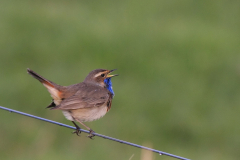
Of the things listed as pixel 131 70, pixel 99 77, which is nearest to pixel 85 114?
pixel 99 77

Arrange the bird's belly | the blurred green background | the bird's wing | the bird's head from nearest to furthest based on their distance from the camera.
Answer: the bird's wing → the bird's belly → the bird's head → the blurred green background

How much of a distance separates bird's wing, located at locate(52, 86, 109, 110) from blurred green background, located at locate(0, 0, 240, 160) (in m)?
2.41

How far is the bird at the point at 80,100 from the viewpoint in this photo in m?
10.7

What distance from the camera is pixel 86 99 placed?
11078 millimetres

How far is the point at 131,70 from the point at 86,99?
223 inches

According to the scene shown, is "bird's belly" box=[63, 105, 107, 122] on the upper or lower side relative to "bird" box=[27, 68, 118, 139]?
lower

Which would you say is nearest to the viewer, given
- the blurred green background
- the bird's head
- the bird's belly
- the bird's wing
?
the bird's wing

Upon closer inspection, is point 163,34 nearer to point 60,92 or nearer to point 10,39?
point 10,39

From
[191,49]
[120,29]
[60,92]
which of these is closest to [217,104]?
[191,49]

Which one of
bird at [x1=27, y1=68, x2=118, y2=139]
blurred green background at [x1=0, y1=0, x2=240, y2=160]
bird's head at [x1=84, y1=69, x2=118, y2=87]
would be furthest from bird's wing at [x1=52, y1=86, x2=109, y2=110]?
blurred green background at [x1=0, y1=0, x2=240, y2=160]

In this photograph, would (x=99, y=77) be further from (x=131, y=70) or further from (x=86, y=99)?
(x=131, y=70)

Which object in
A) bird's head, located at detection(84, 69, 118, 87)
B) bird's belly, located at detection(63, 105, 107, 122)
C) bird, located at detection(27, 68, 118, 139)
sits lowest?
bird's belly, located at detection(63, 105, 107, 122)

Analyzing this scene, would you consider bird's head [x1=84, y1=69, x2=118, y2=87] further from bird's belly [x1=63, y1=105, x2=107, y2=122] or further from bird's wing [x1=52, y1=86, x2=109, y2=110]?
bird's belly [x1=63, y1=105, x2=107, y2=122]

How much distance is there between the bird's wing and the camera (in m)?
10.6
